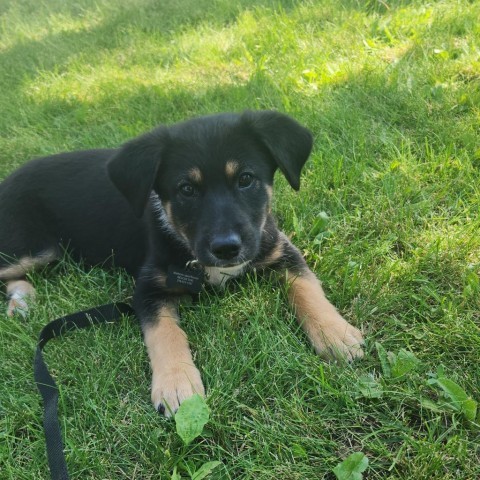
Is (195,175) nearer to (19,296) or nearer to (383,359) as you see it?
(383,359)

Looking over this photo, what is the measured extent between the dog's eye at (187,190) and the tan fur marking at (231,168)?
0.19 m

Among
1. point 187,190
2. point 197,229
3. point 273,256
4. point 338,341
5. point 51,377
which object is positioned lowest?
point 51,377

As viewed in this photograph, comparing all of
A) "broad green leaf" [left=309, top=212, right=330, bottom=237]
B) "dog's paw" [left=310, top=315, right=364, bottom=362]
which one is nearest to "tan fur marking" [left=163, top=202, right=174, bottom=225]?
"broad green leaf" [left=309, top=212, right=330, bottom=237]

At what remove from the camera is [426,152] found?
11.6 feet

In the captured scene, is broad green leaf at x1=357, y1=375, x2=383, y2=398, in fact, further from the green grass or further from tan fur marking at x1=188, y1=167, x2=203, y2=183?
tan fur marking at x1=188, y1=167, x2=203, y2=183

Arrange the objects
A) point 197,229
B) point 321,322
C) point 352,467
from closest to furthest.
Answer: point 352,467 < point 321,322 < point 197,229

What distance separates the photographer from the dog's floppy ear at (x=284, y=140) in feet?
8.80

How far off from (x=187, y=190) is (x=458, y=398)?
156 cm

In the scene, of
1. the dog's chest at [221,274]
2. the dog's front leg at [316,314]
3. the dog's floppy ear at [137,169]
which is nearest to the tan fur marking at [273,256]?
the dog's front leg at [316,314]

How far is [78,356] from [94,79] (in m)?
4.26

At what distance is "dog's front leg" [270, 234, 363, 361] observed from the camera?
2252 millimetres

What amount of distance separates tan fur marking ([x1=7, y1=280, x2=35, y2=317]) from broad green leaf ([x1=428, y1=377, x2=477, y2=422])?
84.1 inches

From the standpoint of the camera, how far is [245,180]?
268 cm

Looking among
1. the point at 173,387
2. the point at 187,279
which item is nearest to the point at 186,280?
the point at 187,279
